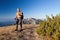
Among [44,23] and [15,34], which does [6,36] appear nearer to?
[15,34]

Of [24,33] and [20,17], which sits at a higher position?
[20,17]

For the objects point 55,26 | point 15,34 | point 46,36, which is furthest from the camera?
point 15,34

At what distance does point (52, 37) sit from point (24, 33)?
5.30m

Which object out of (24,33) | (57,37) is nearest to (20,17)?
(24,33)

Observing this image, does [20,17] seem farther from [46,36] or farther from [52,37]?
[52,37]

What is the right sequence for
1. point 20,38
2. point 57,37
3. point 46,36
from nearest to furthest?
point 57,37 < point 46,36 < point 20,38

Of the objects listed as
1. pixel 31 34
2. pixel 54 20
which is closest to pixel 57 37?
pixel 54 20

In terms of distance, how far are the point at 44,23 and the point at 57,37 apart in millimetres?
2991

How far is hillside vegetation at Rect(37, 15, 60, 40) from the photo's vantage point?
12.4 meters

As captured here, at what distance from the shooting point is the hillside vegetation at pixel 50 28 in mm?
12430

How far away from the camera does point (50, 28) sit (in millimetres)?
13219

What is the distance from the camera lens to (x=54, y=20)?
45.1 feet

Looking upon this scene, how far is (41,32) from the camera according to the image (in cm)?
1467

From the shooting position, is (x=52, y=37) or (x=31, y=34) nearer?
(x=52, y=37)
